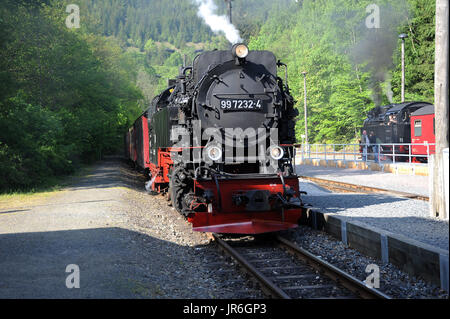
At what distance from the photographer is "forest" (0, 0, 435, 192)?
18000 mm

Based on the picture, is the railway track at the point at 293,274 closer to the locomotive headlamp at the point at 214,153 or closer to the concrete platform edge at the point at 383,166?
the locomotive headlamp at the point at 214,153

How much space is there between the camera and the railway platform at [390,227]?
6.04 meters

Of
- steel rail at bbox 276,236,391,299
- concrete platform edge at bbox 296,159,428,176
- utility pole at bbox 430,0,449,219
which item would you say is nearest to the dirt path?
steel rail at bbox 276,236,391,299

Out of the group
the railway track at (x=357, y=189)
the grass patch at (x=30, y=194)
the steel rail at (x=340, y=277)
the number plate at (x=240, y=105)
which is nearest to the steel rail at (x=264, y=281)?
the steel rail at (x=340, y=277)

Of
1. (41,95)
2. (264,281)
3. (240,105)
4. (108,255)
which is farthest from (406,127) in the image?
(108,255)

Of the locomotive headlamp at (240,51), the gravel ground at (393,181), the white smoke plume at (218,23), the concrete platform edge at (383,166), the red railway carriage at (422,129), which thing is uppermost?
the white smoke plume at (218,23)

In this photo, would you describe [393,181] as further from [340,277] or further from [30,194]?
[30,194]

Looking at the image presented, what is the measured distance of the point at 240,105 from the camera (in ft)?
30.6

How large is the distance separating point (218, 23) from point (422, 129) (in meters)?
12.4

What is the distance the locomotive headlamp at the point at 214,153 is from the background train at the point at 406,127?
1553cm

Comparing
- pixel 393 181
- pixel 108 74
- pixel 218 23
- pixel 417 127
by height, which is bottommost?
pixel 393 181

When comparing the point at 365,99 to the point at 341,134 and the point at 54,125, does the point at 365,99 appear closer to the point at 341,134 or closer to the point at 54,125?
the point at 341,134

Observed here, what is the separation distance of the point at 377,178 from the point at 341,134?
23.4 m

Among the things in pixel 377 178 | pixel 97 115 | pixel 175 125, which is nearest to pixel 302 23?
pixel 97 115
